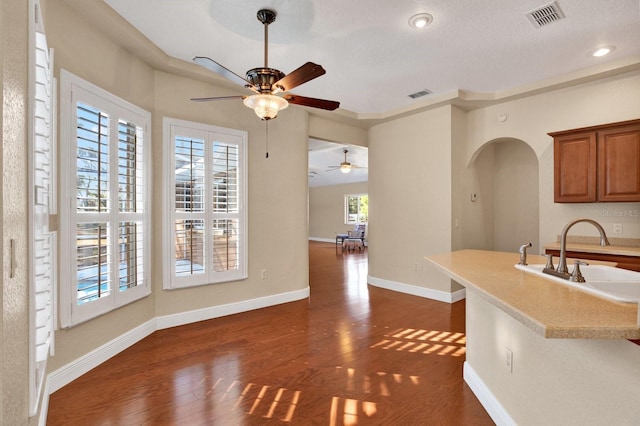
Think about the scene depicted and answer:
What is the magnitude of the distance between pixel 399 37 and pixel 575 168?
2.63 metres

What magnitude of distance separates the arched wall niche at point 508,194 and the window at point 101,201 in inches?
186

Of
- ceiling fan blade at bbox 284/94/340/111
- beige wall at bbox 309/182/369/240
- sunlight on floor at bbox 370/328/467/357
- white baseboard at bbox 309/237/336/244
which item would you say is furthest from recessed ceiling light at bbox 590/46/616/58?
white baseboard at bbox 309/237/336/244

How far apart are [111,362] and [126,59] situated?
2847 mm

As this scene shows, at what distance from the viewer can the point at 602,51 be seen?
3.25m

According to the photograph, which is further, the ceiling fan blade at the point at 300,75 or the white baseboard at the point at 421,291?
the white baseboard at the point at 421,291

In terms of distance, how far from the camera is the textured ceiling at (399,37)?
256 centimetres

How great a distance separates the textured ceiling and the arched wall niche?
162 cm

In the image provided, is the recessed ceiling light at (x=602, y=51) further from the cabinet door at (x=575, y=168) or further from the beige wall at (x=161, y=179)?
the beige wall at (x=161, y=179)

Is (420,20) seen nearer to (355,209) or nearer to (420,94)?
(420,94)

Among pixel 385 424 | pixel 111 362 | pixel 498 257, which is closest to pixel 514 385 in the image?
pixel 385 424

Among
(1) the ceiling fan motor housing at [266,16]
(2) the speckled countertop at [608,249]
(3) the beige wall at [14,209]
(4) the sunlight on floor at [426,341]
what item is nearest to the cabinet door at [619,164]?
(2) the speckled countertop at [608,249]

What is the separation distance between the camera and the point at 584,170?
12.0 ft

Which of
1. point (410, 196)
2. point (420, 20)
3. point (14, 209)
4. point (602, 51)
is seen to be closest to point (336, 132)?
point (410, 196)

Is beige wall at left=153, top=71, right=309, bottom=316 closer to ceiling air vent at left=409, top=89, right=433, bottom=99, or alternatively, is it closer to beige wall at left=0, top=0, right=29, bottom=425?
ceiling air vent at left=409, top=89, right=433, bottom=99
